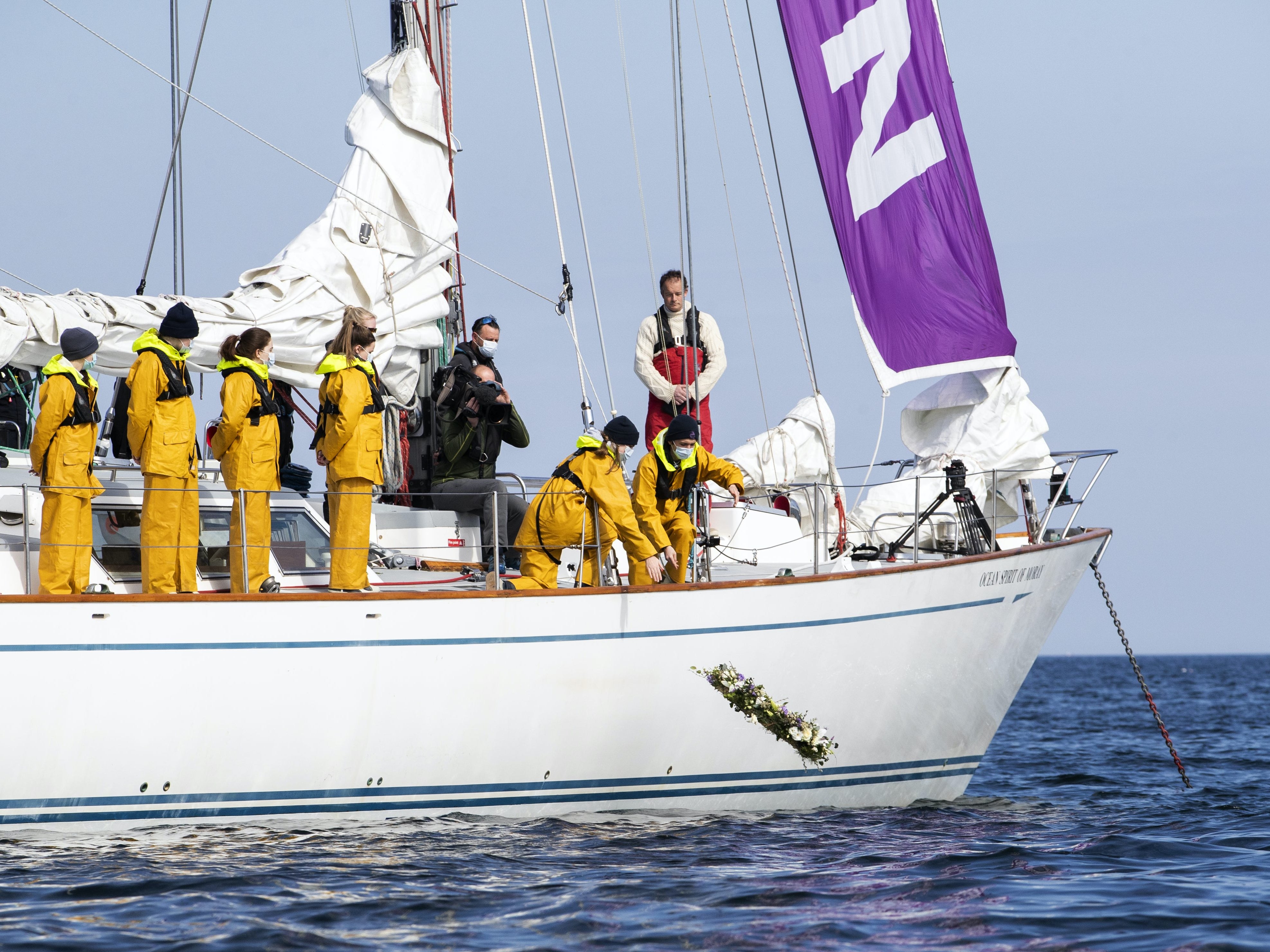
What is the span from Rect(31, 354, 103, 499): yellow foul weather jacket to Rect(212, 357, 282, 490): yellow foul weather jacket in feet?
2.15

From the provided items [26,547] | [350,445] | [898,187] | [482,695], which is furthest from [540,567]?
[898,187]

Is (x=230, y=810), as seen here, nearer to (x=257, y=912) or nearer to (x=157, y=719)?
(x=157, y=719)

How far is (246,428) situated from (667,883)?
325 cm

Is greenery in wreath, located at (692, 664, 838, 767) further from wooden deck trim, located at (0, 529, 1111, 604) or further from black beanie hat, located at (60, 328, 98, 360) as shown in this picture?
black beanie hat, located at (60, 328, 98, 360)

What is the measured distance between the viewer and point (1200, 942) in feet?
18.1

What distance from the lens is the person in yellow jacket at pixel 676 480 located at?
8.46 metres

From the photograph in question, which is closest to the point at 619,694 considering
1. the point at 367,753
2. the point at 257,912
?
the point at 367,753

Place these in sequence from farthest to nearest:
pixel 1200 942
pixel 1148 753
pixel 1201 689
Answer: pixel 1201 689 < pixel 1148 753 < pixel 1200 942

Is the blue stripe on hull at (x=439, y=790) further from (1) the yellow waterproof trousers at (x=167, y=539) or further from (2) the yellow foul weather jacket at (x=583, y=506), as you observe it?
(2) the yellow foul weather jacket at (x=583, y=506)

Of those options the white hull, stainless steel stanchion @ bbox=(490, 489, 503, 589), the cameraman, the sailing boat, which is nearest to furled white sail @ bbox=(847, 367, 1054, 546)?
the sailing boat

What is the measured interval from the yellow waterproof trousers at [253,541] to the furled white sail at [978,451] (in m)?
4.27

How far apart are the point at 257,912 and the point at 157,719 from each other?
1774mm

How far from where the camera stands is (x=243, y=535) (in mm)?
7500

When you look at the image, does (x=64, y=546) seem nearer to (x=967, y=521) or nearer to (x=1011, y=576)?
(x=967, y=521)
